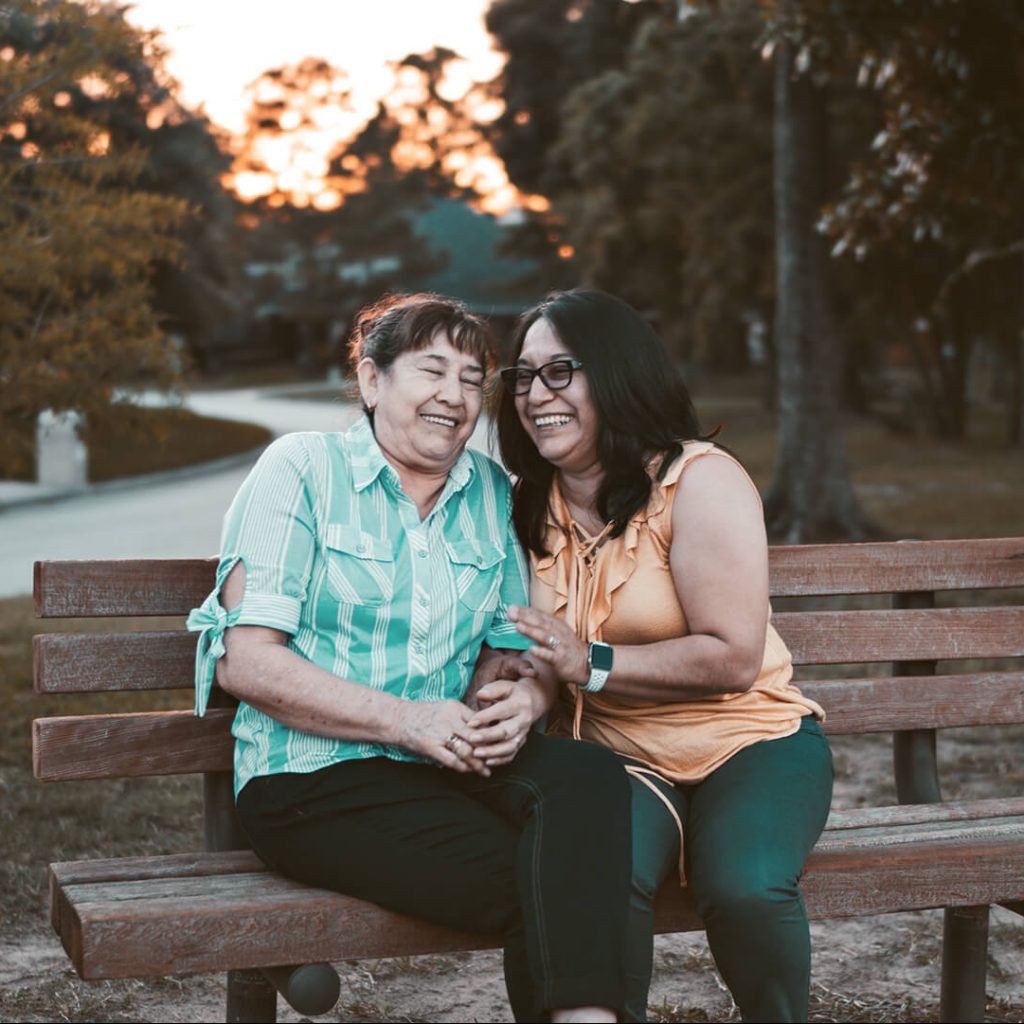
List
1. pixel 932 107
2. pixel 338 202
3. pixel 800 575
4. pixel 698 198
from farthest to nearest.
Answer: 1. pixel 338 202
2. pixel 698 198
3. pixel 932 107
4. pixel 800 575

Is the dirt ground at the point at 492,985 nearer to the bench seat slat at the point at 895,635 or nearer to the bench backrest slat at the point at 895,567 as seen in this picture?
the bench seat slat at the point at 895,635

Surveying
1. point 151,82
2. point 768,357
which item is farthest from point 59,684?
point 768,357

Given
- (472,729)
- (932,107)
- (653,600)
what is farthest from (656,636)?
(932,107)

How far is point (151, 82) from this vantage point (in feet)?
79.3

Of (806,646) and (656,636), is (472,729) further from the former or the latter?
(806,646)

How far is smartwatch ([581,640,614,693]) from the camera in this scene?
306 cm

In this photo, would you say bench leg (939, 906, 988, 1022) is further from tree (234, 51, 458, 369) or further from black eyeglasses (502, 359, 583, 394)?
tree (234, 51, 458, 369)

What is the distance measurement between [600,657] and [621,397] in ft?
1.89

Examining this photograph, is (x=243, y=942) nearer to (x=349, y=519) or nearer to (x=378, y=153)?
(x=349, y=519)

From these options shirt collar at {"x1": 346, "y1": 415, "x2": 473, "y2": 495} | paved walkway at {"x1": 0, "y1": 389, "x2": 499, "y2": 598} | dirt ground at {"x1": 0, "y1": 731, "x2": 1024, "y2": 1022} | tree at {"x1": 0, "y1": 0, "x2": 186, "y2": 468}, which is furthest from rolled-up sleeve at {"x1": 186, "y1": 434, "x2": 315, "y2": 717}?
paved walkway at {"x1": 0, "y1": 389, "x2": 499, "y2": 598}

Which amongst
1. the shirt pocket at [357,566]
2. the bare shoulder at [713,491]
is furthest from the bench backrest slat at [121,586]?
the bare shoulder at [713,491]

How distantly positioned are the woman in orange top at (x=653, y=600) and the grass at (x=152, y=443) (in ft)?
12.3

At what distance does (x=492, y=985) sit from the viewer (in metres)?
3.94

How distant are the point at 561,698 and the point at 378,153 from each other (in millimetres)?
70849
